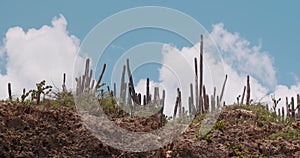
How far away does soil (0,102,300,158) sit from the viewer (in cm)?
781

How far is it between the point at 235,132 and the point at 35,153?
130 inches

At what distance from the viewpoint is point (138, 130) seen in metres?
8.66

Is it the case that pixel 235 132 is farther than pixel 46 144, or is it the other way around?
pixel 235 132

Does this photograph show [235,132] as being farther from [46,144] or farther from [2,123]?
[2,123]

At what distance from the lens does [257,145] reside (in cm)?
855

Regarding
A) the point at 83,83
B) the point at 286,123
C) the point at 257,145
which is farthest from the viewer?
the point at 83,83

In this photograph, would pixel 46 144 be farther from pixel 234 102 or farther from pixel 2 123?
pixel 234 102

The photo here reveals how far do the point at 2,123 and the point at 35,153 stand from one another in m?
0.68

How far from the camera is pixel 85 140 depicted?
320 inches

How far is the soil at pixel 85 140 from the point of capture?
25.6 ft

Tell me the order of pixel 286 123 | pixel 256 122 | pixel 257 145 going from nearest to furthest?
pixel 257 145 < pixel 256 122 < pixel 286 123

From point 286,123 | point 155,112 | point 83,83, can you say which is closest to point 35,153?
point 155,112

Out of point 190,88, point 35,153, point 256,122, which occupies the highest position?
point 190,88

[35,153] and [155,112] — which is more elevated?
[155,112]
